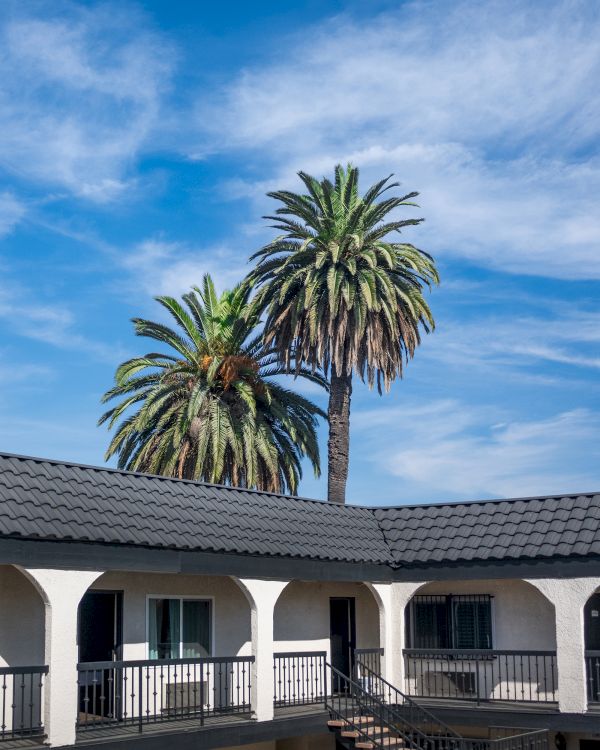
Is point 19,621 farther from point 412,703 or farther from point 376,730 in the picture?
point 412,703

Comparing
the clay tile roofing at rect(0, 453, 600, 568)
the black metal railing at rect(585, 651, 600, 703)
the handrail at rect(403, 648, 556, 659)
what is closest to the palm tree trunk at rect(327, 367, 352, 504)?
the clay tile roofing at rect(0, 453, 600, 568)

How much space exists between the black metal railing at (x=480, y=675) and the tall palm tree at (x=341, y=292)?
35.9ft

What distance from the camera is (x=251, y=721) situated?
18.8 m

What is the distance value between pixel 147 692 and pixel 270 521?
5.28 metres

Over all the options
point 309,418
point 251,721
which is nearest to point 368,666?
point 251,721

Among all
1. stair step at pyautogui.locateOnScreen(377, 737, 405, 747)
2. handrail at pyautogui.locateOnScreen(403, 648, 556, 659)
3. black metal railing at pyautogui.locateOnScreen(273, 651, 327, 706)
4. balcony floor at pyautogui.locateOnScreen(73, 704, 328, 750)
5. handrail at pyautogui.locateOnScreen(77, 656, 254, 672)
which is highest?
handrail at pyautogui.locateOnScreen(77, 656, 254, 672)

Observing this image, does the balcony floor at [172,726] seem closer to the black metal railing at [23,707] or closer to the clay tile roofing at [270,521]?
the black metal railing at [23,707]

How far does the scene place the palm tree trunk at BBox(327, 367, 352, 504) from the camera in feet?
113

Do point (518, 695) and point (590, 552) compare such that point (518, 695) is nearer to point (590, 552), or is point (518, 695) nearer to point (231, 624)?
point (590, 552)

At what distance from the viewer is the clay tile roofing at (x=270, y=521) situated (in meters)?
16.6

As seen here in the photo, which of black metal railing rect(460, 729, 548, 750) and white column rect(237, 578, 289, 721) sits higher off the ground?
white column rect(237, 578, 289, 721)

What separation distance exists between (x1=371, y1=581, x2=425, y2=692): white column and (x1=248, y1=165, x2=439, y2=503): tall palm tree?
420 inches

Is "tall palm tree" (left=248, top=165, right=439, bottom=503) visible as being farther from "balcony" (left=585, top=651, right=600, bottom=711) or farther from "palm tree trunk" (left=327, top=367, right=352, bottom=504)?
"balcony" (left=585, top=651, right=600, bottom=711)

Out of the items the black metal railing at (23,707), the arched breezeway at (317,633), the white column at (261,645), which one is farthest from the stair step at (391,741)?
the black metal railing at (23,707)
